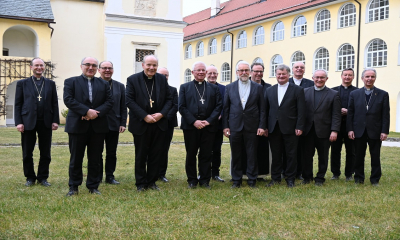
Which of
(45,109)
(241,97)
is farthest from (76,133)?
(241,97)

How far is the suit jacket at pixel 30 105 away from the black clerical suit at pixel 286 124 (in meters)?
3.71

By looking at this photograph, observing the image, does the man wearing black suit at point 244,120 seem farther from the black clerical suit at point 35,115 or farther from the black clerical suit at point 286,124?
the black clerical suit at point 35,115

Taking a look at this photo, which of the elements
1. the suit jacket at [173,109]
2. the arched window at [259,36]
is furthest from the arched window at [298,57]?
the suit jacket at [173,109]

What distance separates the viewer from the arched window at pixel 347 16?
95.7ft

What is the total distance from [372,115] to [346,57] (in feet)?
79.6

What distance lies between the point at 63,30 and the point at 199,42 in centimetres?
1908

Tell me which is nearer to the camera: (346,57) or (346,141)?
(346,141)

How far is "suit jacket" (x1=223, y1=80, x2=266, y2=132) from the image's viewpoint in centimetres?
697

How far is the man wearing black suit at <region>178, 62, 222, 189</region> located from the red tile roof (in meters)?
25.9

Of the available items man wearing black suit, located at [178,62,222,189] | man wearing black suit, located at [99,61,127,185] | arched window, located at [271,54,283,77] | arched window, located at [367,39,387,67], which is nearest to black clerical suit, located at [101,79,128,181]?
man wearing black suit, located at [99,61,127,185]

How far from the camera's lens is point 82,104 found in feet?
20.0

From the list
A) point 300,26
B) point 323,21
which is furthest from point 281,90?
point 300,26

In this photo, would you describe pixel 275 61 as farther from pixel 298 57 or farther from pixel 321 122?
pixel 321 122

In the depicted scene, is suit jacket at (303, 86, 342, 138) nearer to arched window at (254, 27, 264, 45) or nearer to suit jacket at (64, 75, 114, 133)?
suit jacket at (64, 75, 114, 133)
